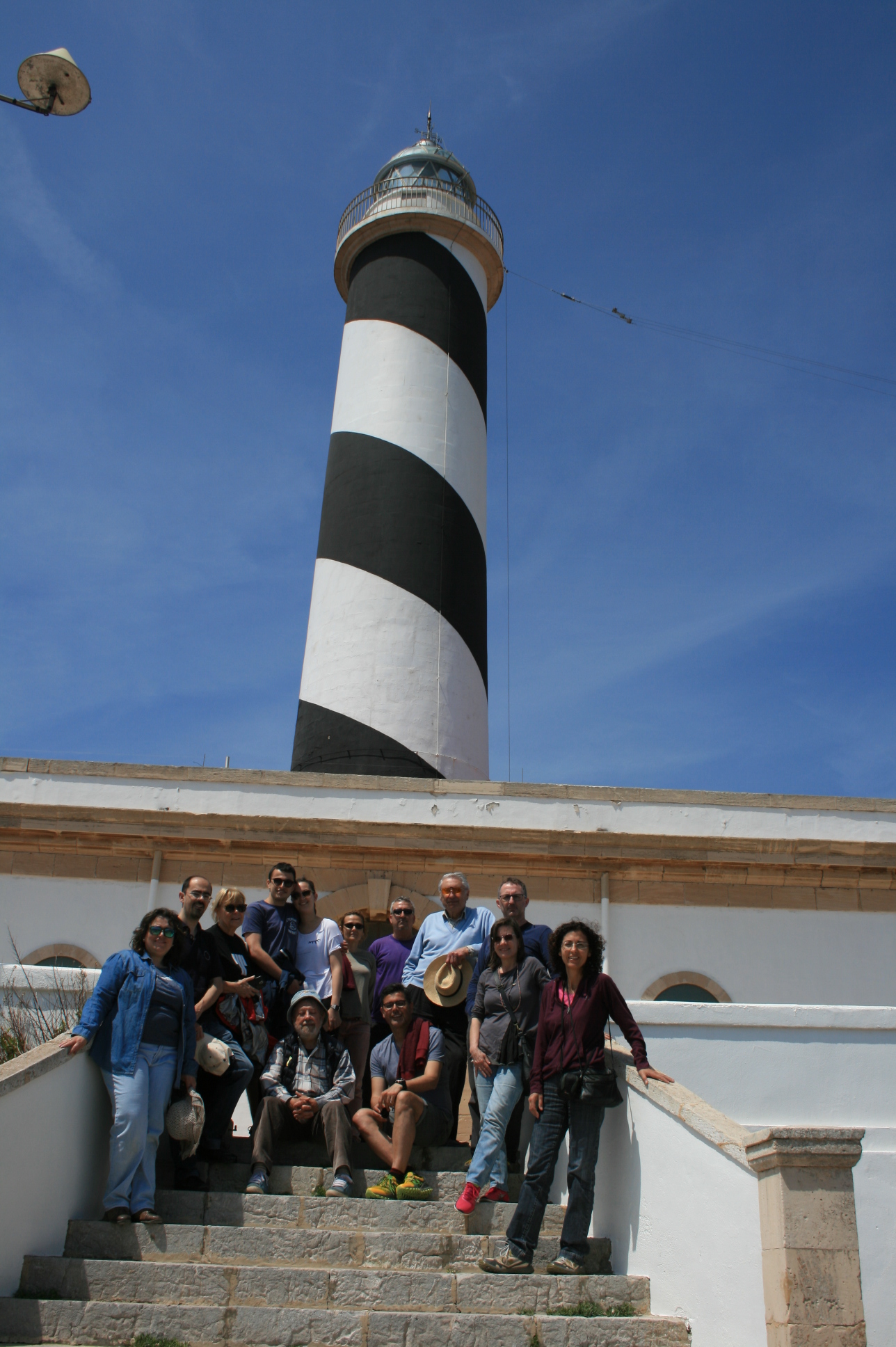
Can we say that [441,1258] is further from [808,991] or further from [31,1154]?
[808,991]

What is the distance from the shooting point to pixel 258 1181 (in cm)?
464

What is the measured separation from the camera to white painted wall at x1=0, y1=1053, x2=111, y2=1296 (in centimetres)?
406

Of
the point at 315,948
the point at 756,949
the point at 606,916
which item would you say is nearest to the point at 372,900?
the point at 606,916

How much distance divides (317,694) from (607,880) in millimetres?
4006

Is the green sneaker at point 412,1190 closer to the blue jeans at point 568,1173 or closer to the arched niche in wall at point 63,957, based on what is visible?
the blue jeans at point 568,1173

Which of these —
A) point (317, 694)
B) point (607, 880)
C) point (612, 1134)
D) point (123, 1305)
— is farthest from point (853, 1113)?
point (317, 694)

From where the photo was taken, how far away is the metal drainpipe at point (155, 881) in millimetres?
8195

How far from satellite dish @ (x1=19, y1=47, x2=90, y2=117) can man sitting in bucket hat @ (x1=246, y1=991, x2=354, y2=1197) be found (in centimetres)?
469

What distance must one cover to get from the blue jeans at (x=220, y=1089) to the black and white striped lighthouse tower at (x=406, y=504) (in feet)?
17.8

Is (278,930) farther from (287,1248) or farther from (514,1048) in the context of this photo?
(287,1248)

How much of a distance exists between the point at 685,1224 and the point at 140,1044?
232cm

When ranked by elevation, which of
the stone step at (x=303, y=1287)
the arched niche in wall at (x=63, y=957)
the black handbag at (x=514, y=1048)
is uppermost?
the arched niche in wall at (x=63, y=957)

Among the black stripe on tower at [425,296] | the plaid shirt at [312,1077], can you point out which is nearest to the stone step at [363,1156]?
the plaid shirt at [312,1077]

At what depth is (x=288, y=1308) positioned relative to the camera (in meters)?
3.83
